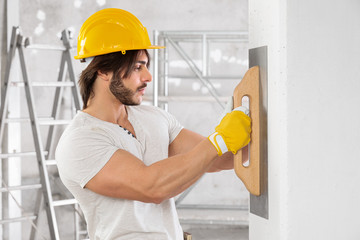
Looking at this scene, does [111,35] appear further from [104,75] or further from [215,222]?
[215,222]

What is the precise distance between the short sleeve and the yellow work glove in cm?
35

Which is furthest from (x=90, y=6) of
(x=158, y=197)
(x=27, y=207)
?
(x=158, y=197)

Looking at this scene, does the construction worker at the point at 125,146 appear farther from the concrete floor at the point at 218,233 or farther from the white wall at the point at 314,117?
the concrete floor at the point at 218,233

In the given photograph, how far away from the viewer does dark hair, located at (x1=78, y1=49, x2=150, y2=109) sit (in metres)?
1.72

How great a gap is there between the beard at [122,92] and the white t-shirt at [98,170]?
0.31 ft

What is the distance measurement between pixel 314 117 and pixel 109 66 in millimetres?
815

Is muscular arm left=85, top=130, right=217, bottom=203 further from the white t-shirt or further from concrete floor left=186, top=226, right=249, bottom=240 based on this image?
concrete floor left=186, top=226, right=249, bottom=240

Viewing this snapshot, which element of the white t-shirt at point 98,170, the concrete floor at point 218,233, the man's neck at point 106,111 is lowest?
the concrete floor at point 218,233

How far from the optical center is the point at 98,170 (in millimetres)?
1555

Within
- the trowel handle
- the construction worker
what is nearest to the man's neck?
the construction worker

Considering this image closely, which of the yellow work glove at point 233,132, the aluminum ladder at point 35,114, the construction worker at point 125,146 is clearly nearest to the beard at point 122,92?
the construction worker at point 125,146

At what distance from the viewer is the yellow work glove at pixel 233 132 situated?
51.7 inches

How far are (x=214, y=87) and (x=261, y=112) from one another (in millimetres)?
3580

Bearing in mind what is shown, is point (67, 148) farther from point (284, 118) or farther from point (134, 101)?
point (284, 118)
